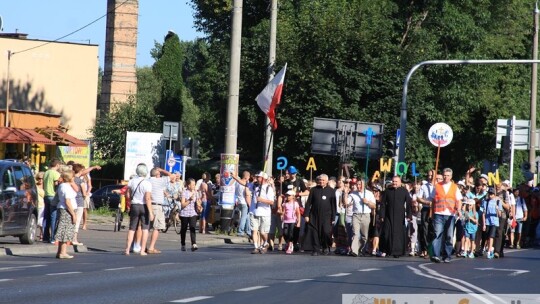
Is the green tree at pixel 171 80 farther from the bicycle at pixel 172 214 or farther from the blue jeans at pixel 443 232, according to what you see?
the blue jeans at pixel 443 232

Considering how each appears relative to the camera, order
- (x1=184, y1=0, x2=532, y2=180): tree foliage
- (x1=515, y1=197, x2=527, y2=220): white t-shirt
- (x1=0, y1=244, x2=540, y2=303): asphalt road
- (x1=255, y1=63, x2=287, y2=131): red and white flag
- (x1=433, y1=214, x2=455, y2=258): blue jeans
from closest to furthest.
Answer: (x1=0, y1=244, x2=540, y2=303): asphalt road, (x1=433, y1=214, x2=455, y2=258): blue jeans, (x1=255, y1=63, x2=287, y2=131): red and white flag, (x1=515, y1=197, x2=527, y2=220): white t-shirt, (x1=184, y1=0, x2=532, y2=180): tree foliage

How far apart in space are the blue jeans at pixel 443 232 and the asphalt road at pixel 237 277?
419 mm

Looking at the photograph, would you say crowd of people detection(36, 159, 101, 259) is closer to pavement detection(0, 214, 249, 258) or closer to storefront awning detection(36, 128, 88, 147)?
pavement detection(0, 214, 249, 258)

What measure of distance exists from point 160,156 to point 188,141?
7040 mm

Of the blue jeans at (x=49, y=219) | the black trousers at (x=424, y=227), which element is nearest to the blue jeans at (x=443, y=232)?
the black trousers at (x=424, y=227)

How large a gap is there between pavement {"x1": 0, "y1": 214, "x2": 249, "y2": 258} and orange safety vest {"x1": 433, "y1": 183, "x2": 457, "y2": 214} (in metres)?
6.40

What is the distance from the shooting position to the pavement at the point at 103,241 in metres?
25.0

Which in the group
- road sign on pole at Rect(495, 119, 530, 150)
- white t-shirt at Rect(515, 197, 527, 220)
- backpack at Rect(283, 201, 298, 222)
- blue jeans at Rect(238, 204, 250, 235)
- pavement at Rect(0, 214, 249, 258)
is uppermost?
road sign on pole at Rect(495, 119, 530, 150)

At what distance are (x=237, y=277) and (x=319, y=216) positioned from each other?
360 inches

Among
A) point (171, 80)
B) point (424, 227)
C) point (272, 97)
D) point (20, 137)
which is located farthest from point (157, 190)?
point (171, 80)

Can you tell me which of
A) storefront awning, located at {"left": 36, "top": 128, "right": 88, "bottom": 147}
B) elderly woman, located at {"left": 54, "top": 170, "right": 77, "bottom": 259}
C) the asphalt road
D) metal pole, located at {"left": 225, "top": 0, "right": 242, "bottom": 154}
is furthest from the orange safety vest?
storefront awning, located at {"left": 36, "top": 128, "right": 88, "bottom": 147}

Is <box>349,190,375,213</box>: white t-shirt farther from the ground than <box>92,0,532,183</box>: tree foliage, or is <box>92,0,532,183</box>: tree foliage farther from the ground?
<box>92,0,532,183</box>: tree foliage

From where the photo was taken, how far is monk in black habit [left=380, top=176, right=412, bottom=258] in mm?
27656

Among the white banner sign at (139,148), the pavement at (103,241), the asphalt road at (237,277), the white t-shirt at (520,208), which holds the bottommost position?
the pavement at (103,241)
